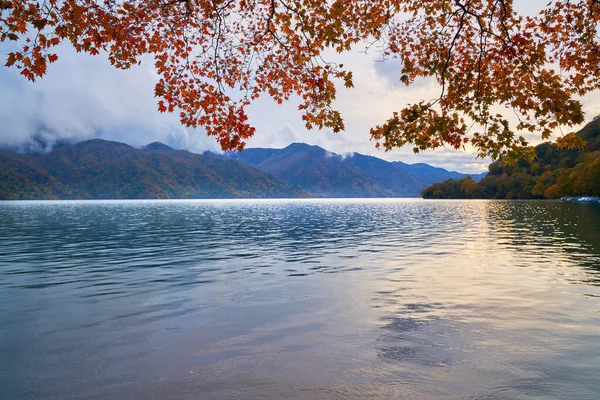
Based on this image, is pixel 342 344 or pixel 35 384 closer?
pixel 35 384

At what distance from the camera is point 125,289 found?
71.1 feet

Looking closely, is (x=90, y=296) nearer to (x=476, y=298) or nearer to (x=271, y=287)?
(x=271, y=287)

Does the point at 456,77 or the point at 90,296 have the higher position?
the point at 456,77

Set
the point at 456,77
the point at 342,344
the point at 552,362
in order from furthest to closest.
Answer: the point at 456,77 → the point at 342,344 → the point at 552,362

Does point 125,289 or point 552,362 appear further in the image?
point 125,289

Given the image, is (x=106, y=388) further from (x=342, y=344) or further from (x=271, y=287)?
(x=271, y=287)

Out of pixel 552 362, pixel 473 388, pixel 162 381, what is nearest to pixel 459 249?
pixel 552 362

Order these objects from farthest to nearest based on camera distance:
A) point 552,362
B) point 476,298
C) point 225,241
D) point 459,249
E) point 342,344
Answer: point 225,241
point 459,249
point 476,298
point 342,344
point 552,362

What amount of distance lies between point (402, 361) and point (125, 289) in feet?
51.9

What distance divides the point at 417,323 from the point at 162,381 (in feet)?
30.5

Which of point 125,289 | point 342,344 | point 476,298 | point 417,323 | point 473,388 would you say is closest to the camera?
point 473,388

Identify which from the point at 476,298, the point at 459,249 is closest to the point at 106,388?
the point at 476,298

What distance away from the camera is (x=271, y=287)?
72.3 feet

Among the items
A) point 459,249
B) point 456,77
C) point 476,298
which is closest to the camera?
point 456,77
